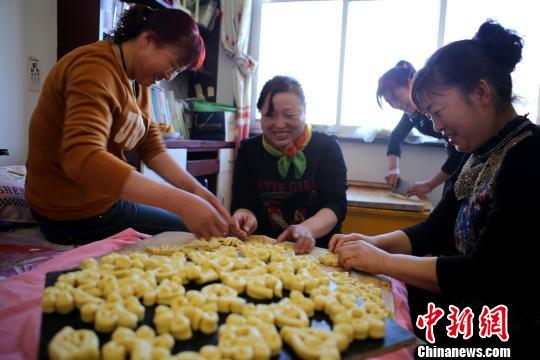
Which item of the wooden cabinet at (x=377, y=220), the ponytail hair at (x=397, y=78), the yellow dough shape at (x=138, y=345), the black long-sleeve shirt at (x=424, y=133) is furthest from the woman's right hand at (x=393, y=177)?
the yellow dough shape at (x=138, y=345)

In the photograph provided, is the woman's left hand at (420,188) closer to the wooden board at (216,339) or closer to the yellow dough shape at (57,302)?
the wooden board at (216,339)

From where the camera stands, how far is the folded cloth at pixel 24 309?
25.7 inches

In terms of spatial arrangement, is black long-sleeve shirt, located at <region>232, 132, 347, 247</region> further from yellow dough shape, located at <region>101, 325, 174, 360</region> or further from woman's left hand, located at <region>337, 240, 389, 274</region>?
yellow dough shape, located at <region>101, 325, 174, 360</region>

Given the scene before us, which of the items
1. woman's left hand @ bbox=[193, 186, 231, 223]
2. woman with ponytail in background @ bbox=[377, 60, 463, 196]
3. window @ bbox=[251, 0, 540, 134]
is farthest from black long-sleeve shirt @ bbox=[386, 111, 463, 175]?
woman's left hand @ bbox=[193, 186, 231, 223]

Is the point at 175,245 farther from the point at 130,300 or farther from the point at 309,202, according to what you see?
the point at 309,202

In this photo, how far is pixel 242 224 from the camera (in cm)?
137

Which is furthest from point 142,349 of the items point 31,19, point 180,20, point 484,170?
point 31,19

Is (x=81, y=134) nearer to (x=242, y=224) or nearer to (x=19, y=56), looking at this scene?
(x=242, y=224)

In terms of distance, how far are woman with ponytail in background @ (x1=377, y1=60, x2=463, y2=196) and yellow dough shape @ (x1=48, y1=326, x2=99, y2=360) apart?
1.56 m

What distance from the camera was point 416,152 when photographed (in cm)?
309

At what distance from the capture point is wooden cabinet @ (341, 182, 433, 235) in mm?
2264

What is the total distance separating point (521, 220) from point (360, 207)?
5.02ft

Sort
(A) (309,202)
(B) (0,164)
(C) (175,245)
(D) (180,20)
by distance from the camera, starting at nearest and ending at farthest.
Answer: (C) (175,245), (D) (180,20), (A) (309,202), (B) (0,164)

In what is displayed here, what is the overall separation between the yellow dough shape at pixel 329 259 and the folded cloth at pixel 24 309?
619mm
